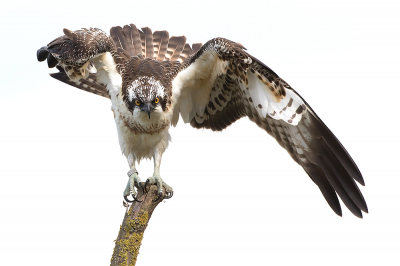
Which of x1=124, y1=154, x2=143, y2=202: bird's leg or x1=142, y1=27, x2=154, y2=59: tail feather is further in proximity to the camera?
x1=142, y1=27, x2=154, y2=59: tail feather

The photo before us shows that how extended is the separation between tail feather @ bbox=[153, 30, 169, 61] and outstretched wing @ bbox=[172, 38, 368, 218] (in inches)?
46.9

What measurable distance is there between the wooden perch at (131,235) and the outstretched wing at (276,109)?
67.9 inches

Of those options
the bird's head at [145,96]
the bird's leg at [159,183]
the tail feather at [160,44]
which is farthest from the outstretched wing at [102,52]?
the bird's leg at [159,183]

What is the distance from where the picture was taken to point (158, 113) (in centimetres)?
673

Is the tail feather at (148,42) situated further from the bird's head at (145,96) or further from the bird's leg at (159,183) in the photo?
the bird's leg at (159,183)

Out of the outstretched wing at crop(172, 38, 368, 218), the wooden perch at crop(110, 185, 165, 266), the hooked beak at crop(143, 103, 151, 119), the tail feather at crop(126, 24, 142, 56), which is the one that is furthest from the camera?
the tail feather at crop(126, 24, 142, 56)

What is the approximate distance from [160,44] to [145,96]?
6.98ft

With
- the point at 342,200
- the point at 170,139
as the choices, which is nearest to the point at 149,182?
the point at 170,139

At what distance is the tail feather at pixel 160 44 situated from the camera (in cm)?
835

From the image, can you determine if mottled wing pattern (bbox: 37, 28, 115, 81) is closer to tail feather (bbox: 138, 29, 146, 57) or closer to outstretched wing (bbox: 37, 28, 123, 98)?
outstretched wing (bbox: 37, 28, 123, 98)

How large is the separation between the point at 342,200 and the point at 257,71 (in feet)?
6.27

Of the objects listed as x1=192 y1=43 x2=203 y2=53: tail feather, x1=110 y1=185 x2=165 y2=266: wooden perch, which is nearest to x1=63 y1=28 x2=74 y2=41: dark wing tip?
Result: x1=192 y1=43 x2=203 y2=53: tail feather

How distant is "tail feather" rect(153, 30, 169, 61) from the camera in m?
8.35

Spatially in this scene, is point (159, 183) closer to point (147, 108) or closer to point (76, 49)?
point (147, 108)
